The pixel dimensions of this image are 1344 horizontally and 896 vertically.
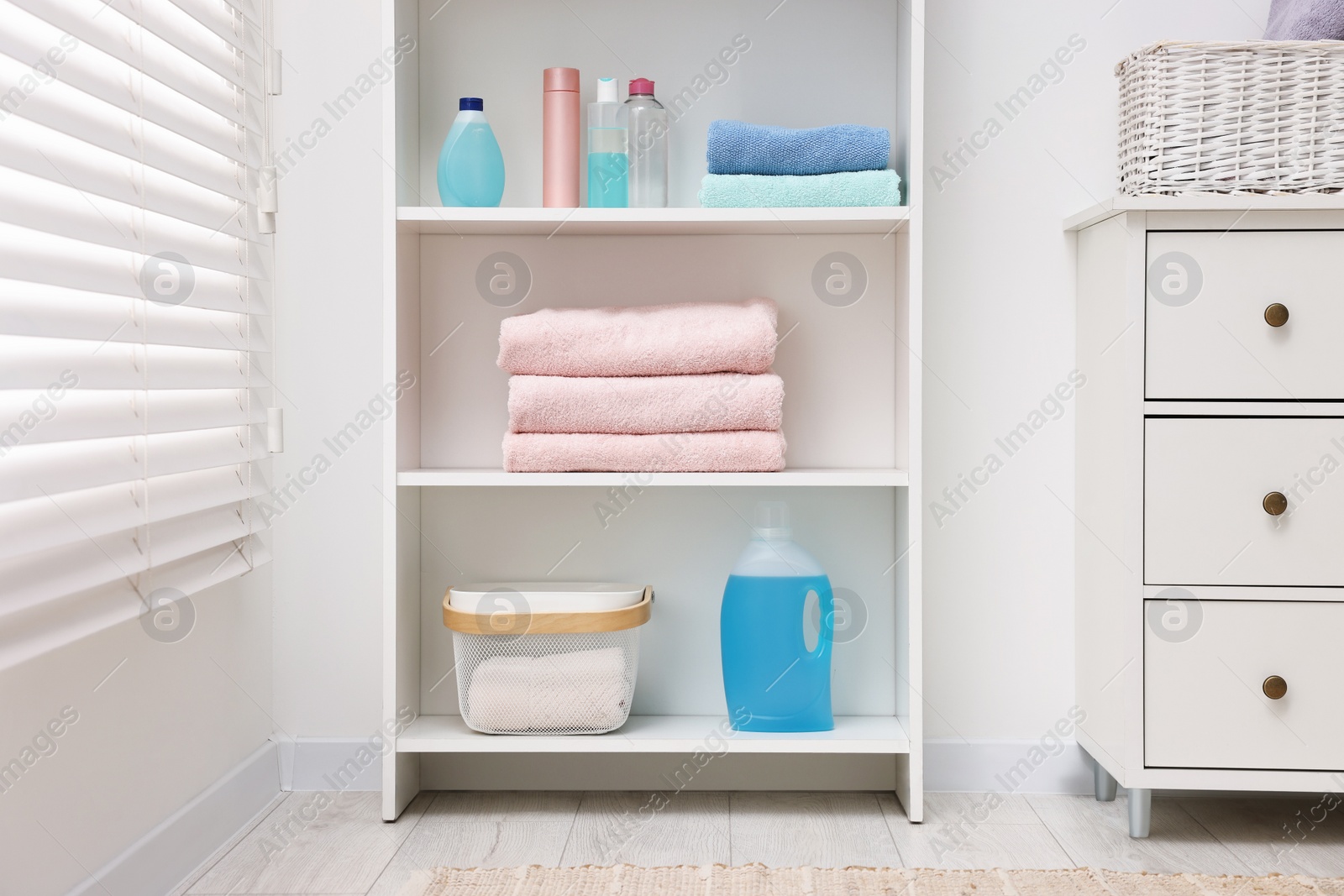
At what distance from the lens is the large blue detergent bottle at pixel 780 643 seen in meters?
1.28

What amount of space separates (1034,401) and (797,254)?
1.27ft

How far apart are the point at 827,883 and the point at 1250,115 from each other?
1018 mm

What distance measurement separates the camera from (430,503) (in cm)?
140

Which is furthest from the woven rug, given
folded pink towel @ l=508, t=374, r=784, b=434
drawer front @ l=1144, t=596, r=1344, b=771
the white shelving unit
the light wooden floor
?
folded pink towel @ l=508, t=374, r=784, b=434

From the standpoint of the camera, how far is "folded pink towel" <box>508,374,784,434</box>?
1206 millimetres

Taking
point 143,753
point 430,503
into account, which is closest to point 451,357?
point 430,503

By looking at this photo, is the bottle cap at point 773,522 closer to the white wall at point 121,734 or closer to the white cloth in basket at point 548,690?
the white cloth in basket at point 548,690

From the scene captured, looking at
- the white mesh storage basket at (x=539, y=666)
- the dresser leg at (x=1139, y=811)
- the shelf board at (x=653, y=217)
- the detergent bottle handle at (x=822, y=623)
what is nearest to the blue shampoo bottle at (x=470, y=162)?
the shelf board at (x=653, y=217)

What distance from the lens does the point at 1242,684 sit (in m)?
1.16

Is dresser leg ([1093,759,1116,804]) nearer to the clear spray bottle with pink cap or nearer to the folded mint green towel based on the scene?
the folded mint green towel

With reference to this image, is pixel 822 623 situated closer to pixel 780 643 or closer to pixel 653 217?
pixel 780 643

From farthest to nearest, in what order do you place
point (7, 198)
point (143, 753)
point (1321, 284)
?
point (1321, 284) < point (143, 753) < point (7, 198)

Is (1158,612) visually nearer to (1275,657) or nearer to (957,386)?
(1275,657)

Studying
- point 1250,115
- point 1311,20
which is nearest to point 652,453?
point 1250,115
